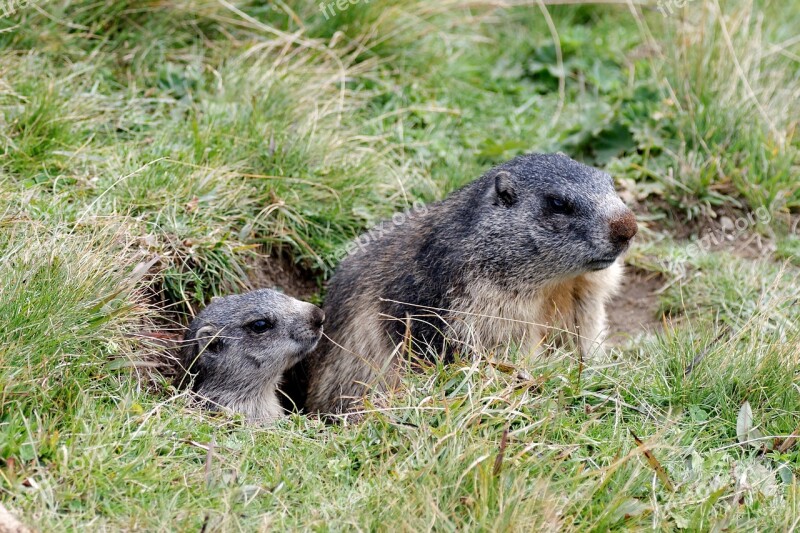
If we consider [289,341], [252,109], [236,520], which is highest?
[252,109]

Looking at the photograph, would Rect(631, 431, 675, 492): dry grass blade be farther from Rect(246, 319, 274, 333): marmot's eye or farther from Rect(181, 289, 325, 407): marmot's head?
Rect(246, 319, 274, 333): marmot's eye

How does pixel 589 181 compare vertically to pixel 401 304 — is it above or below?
above

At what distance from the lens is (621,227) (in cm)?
527

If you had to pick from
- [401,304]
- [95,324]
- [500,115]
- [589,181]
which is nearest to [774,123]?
[500,115]

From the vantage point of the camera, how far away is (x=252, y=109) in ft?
23.4

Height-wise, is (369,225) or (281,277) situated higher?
(369,225)

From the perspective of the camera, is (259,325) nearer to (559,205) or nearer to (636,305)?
(559,205)

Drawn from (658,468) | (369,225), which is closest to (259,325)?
(369,225)

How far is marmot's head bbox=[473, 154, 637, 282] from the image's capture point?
17.4 feet

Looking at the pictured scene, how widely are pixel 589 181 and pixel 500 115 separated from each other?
3.40m

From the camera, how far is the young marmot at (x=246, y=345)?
579 centimetres

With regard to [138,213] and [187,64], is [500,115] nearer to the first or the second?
[187,64]

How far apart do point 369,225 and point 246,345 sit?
5.06ft

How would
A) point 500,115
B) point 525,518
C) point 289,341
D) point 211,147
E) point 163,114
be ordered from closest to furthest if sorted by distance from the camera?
point 525,518 → point 289,341 → point 211,147 → point 163,114 → point 500,115
